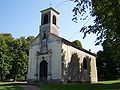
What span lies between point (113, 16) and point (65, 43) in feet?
48.2

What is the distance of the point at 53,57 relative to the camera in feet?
106

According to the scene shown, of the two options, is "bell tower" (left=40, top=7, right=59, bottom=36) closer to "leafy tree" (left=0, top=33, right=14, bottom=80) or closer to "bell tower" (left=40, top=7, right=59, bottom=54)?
"bell tower" (left=40, top=7, right=59, bottom=54)

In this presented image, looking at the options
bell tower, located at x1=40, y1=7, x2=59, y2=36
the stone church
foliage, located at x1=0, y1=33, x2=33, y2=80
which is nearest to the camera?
the stone church

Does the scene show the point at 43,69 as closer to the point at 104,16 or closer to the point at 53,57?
the point at 53,57

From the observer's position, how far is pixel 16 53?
50.9m

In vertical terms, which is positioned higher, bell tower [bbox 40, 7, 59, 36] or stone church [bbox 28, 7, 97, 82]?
bell tower [bbox 40, 7, 59, 36]

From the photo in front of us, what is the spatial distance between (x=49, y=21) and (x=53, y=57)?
632cm

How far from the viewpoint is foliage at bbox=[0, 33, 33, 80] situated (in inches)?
1829

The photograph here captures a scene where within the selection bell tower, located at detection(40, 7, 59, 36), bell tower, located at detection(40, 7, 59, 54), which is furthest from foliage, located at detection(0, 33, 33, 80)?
bell tower, located at detection(40, 7, 59, 36)

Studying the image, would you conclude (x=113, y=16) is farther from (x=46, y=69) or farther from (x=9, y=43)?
(x=9, y=43)

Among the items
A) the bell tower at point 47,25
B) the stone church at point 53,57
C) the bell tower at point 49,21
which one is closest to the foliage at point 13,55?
the stone church at point 53,57

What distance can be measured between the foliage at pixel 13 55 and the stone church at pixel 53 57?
1287cm

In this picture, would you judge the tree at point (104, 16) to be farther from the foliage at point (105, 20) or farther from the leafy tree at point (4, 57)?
the leafy tree at point (4, 57)

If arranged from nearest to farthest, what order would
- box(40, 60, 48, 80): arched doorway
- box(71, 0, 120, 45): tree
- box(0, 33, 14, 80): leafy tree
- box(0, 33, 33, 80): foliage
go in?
box(71, 0, 120, 45): tree → box(40, 60, 48, 80): arched doorway → box(0, 33, 14, 80): leafy tree → box(0, 33, 33, 80): foliage
